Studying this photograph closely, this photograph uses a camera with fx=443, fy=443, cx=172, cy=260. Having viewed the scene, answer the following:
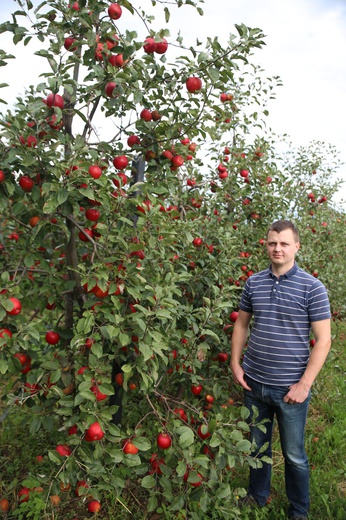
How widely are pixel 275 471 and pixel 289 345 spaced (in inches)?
48.7

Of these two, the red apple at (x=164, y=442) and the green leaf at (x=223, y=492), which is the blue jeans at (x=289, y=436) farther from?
the red apple at (x=164, y=442)

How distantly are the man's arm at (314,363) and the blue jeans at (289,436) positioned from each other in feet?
0.27

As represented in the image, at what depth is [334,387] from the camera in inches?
172

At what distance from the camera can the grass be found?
249cm

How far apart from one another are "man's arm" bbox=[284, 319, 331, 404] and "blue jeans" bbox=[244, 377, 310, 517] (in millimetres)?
81

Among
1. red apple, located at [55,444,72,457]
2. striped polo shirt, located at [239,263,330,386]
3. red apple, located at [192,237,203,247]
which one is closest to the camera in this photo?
red apple, located at [55,444,72,457]

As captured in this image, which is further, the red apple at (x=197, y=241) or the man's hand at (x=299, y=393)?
the red apple at (x=197, y=241)

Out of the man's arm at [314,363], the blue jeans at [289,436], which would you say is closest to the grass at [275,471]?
the blue jeans at [289,436]

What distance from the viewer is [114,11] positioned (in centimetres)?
215

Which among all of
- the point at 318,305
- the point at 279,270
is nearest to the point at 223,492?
the point at 318,305

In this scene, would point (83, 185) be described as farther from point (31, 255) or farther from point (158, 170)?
point (158, 170)

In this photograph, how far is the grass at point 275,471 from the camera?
249 centimetres

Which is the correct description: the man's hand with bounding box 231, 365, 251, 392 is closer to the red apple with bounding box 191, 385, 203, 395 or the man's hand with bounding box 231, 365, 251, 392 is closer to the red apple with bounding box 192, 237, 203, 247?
the red apple with bounding box 191, 385, 203, 395

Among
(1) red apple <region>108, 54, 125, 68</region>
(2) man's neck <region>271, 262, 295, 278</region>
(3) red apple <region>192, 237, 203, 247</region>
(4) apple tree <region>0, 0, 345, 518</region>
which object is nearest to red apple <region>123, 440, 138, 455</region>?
(4) apple tree <region>0, 0, 345, 518</region>
